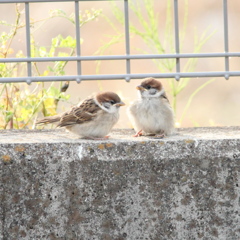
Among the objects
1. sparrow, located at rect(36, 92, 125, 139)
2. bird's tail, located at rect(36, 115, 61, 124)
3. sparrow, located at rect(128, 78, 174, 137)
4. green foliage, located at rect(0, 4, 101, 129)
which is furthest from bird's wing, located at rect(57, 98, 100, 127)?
green foliage, located at rect(0, 4, 101, 129)

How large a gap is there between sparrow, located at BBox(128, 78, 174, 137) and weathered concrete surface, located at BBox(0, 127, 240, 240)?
624mm

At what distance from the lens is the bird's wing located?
445 centimetres

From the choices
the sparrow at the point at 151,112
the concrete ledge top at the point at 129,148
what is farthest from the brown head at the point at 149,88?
the concrete ledge top at the point at 129,148

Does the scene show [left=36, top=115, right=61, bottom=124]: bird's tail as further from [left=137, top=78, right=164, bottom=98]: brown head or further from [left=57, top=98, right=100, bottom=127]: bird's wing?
[left=137, top=78, right=164, bottom=98]: brown head

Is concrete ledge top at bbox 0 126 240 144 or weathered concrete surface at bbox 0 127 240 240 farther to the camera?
concrete ledge top at bbox 0 126 240 144

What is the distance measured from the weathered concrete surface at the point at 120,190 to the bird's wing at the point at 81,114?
1.84 feet

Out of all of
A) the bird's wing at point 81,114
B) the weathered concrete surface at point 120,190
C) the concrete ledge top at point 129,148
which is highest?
the bird's wing at point 81,114

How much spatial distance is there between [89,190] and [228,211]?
0.77 metres

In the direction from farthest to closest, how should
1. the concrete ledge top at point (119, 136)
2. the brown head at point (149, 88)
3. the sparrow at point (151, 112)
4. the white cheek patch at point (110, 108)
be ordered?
the brown head at point (149, 88) → the sparrow at point (151, 112) → the white cheek patch at point (110, 108) → the concrete ledge top at point (119, 136)

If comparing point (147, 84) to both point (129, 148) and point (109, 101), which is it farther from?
point (129, 148)

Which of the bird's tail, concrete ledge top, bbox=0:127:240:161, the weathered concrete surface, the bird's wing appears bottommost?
the weathered concrete surface

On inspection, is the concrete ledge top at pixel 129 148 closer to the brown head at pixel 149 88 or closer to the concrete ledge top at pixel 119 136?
the concrete ledge top at pixel 119 136

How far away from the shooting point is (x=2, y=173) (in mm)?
3781

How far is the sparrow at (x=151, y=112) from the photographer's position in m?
4.62
